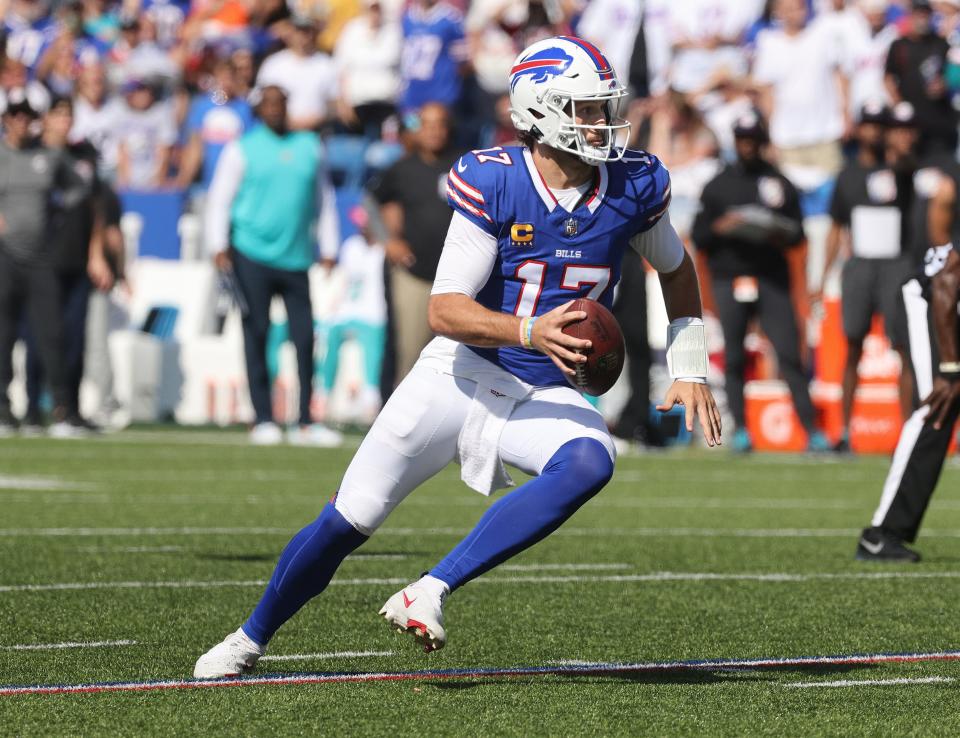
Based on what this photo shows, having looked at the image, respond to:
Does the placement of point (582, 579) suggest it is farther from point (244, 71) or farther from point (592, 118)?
point (244, 71)

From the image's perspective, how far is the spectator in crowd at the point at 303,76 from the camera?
16.2 meters

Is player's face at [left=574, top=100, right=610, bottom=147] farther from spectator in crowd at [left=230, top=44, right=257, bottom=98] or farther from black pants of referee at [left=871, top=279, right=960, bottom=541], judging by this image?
spectator in crowd at [left=230, top=44, right=257, bottom=98]

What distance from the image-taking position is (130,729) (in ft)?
12.7

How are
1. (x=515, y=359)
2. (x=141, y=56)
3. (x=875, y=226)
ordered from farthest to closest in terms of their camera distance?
(x=141, y=56) < (x=875, y=226) < (x=515, y=359)

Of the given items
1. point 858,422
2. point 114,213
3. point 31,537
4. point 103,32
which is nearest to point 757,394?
point 858,422

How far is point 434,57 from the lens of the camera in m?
16.5

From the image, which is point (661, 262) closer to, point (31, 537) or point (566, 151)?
point (566, 151)

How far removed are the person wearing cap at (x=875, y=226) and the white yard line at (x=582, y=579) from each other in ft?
17.9

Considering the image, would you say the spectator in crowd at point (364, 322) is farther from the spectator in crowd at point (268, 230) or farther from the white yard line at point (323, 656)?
the white yard line at point (323, 656)

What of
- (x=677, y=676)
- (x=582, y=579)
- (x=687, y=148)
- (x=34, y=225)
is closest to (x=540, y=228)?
(x=677, y=676)

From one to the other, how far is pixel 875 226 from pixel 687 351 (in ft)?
25.3

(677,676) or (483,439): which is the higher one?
(483,439)

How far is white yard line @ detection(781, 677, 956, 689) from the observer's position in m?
4.54

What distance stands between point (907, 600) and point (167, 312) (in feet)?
35.0
